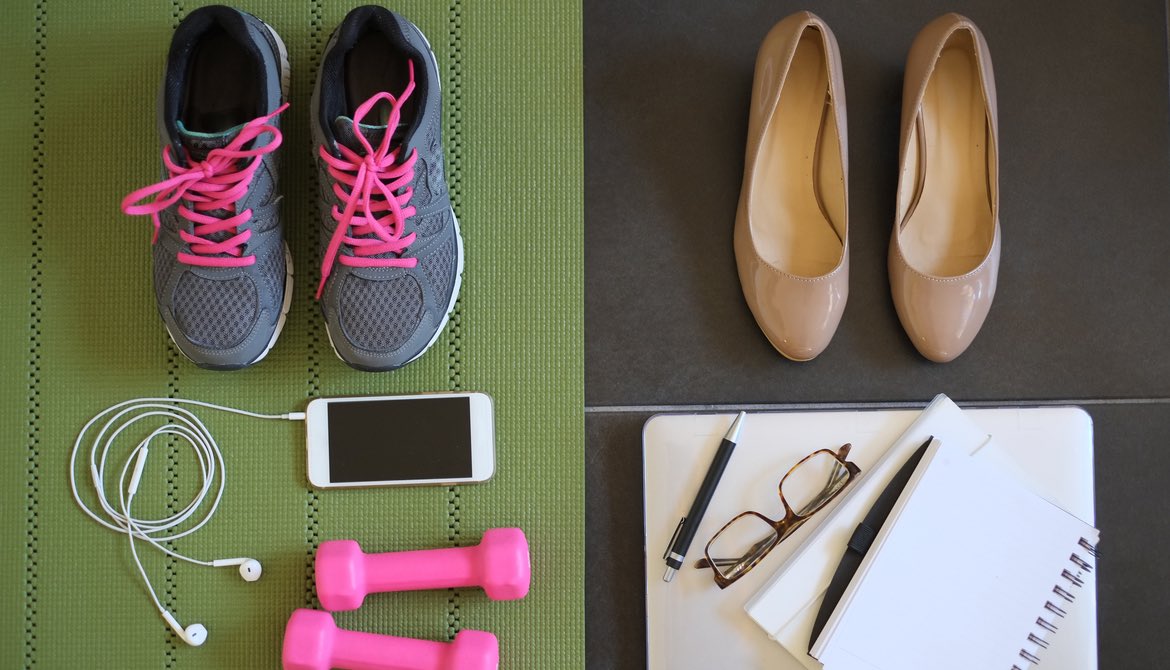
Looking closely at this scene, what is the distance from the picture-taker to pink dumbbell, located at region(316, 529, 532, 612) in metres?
0.70

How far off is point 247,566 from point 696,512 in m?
0.45

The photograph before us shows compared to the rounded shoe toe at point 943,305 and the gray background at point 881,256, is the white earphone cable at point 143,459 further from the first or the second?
the rounded shoe toe at point 943,305

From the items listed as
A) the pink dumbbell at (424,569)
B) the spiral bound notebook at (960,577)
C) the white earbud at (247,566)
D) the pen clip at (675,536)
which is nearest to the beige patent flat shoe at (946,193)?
the spiral bound notebook at (960,577)

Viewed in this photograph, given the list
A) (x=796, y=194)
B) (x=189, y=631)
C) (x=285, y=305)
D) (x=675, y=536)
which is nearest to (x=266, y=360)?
(x=285, y=305)

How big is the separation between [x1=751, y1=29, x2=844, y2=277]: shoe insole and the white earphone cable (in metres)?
0.52

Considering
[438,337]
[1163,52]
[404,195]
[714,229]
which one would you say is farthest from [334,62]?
[1163,52]

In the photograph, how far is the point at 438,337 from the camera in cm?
77

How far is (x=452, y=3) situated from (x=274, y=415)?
0.47 meters

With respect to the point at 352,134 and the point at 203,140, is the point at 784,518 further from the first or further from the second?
the point at 203,140

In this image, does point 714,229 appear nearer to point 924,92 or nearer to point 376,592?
point 924,92

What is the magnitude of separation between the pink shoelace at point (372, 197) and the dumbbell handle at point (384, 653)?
348 millimetres

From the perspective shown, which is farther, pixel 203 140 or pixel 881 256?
pixel 881 256

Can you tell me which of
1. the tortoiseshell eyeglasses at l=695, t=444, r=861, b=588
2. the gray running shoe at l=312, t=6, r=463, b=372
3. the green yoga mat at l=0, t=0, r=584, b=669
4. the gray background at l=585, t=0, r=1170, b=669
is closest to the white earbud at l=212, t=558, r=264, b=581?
the green yoga mat at l=0, t=0, r=584, b=669

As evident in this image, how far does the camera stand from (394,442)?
0.75 metres
